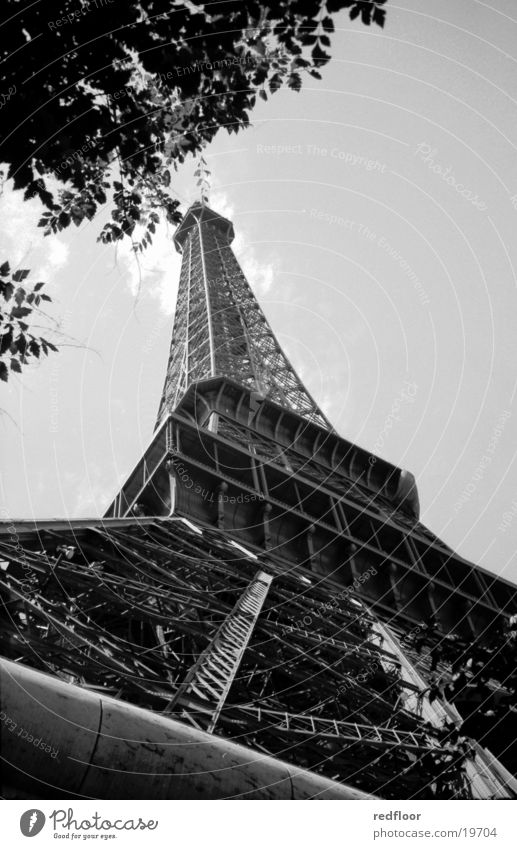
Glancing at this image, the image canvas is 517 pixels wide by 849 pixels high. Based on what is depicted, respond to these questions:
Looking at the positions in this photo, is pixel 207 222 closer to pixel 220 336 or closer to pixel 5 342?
pixel 220 336

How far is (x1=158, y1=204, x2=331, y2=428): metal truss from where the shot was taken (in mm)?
41987

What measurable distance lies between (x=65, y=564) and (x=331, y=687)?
389cm

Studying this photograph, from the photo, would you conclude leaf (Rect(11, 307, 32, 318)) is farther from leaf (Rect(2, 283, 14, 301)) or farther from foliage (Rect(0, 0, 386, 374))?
foliage (Rect(0, 0, 386, 374))

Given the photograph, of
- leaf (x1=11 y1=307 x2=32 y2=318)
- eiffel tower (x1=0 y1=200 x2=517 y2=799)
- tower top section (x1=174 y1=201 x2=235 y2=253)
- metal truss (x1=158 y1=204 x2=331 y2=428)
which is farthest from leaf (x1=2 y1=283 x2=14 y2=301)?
tower top section (x1=174 y1=201 x2=235 y2=253)

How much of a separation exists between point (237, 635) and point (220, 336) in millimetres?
40077

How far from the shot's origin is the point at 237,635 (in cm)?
870

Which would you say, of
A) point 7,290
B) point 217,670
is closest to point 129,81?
point 7,290

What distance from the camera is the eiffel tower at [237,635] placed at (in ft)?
10.6

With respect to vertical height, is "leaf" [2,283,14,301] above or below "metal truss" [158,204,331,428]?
below

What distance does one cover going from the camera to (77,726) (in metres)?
3.08

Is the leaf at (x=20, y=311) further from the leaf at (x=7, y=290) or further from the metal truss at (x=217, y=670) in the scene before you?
the metal truss at (x=217, y=670)

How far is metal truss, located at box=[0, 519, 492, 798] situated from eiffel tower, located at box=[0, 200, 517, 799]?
4 centimetres

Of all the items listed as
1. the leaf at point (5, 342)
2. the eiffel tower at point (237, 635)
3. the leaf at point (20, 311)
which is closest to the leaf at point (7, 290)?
the leaf at point (20, 311)

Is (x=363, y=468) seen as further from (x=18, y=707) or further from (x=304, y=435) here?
(x=18, y=707)
